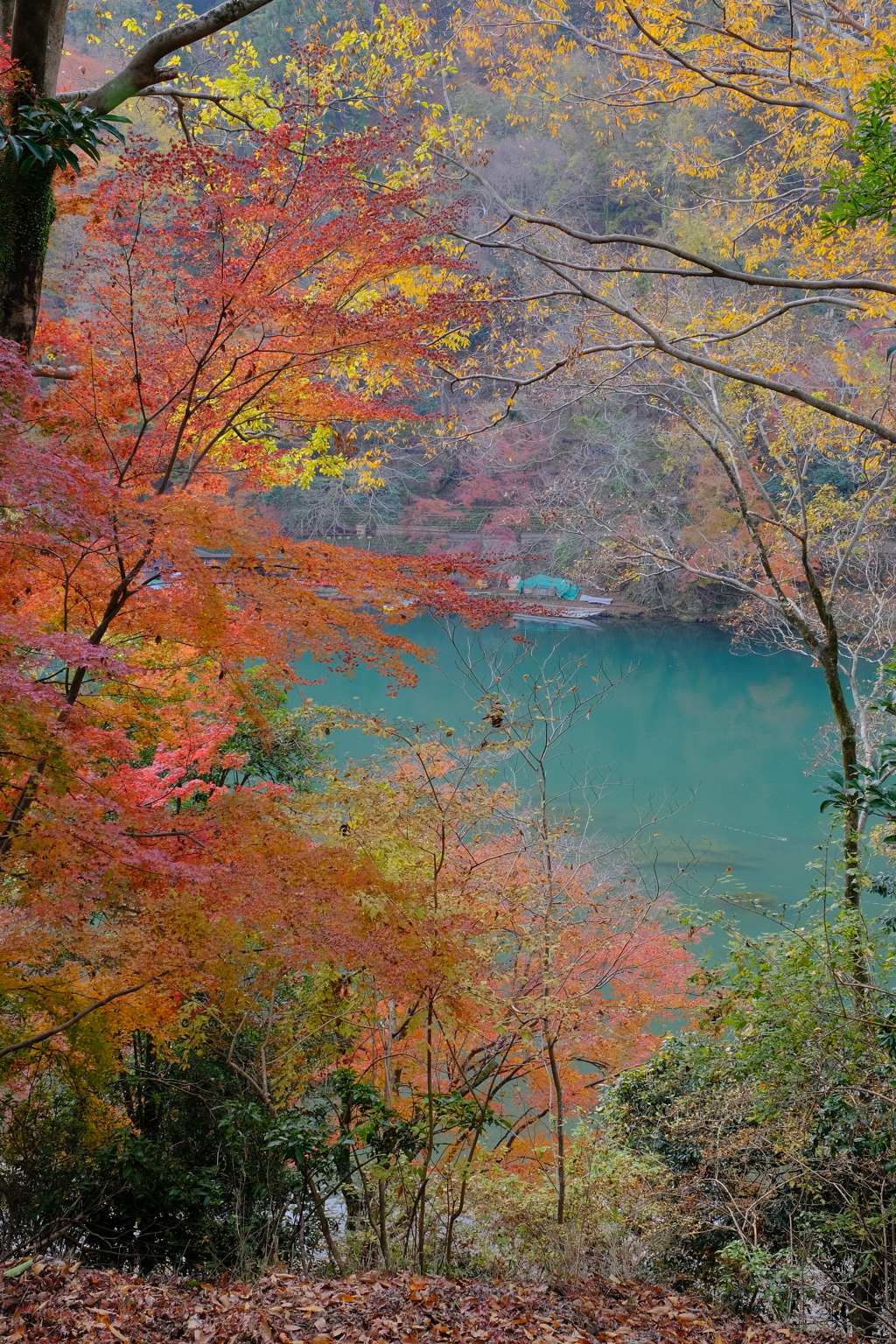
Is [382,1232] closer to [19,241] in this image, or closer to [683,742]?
[19,241]

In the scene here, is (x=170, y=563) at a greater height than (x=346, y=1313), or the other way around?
(x=170, y=563)

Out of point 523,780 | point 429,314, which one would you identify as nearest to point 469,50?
point 429,314

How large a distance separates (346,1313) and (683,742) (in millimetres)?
17624

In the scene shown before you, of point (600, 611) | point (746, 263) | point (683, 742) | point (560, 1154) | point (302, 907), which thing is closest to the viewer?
point (302, 907)

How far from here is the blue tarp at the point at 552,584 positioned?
26981mm

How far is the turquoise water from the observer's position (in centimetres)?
1327

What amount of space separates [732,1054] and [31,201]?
5726mm

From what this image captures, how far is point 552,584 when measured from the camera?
90.0 ft

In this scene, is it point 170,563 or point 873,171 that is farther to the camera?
point 170,563

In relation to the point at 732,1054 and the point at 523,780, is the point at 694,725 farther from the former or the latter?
the point at 732,1054

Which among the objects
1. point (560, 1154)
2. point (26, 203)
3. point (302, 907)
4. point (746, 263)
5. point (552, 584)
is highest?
point (552, 584)

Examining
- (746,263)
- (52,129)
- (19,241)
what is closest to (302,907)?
(19,241)

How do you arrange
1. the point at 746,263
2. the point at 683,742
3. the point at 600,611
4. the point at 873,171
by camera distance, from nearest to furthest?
the point at 873,171
the point at 746,263
the point at 683,742
the point at 600,611

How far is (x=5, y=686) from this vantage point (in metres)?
3.16
